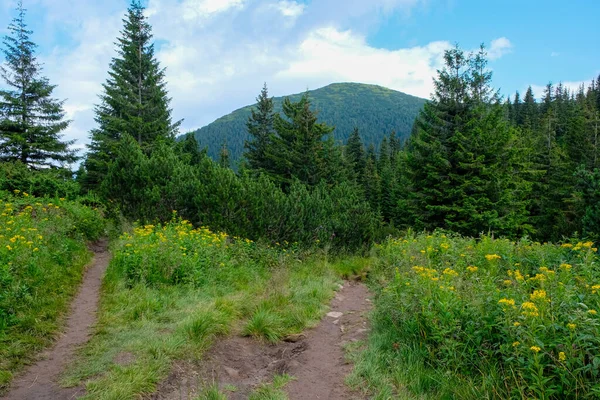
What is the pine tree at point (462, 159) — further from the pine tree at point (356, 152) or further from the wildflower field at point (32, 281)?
the pine tree at point (356, 152)

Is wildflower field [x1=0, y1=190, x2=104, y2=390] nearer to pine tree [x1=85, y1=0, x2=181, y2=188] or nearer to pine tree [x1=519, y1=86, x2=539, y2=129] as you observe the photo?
pine tree [x1=85, y1=0, x2=181, y2=188]

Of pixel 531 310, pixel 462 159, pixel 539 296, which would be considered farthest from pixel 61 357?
pixel 462 159

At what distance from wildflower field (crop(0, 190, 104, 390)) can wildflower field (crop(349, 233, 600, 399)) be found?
384cm

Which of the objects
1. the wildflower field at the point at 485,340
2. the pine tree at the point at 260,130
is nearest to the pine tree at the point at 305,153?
the pine tree at the point at 260,130

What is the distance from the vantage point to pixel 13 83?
18.7m

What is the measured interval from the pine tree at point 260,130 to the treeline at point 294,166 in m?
0.12

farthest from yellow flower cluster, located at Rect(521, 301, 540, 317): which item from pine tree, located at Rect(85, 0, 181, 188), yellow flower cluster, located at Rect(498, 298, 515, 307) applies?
pine tree, located at Rect(85, 0, 181, 188)

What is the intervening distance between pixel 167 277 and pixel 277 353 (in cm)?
294

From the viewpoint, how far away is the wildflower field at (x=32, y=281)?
417 cm

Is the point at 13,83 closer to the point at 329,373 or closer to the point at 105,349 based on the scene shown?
the point at 105,349

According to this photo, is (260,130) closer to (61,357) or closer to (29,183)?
(29,183)

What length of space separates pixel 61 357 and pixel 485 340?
466 centimetres

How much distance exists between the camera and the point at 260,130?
113 feet

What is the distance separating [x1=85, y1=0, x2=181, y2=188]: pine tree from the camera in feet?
68.4
